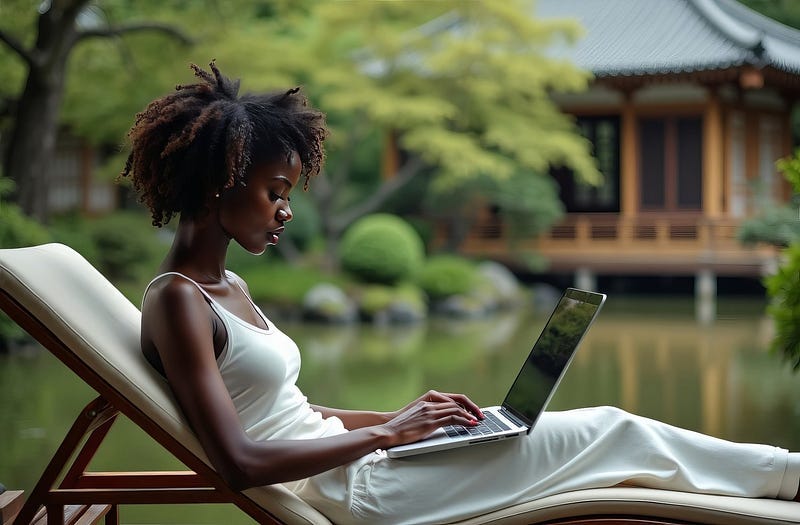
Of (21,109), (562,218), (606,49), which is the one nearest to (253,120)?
(21,109)

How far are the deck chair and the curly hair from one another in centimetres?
19

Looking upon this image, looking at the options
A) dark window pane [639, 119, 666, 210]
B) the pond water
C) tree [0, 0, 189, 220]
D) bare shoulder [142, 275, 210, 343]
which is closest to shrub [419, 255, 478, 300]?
the pond water

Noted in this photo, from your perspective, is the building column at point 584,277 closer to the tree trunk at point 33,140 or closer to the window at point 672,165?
the window at point 672,165

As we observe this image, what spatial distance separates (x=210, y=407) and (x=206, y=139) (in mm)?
395

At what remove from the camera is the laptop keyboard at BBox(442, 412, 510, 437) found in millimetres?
1552

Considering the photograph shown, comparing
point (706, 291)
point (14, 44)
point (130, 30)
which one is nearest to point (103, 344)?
point (14, 44)

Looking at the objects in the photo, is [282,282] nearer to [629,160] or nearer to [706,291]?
[706,291]

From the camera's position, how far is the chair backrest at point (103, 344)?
147 cm

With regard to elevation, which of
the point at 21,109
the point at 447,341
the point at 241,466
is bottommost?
the point at 447,341

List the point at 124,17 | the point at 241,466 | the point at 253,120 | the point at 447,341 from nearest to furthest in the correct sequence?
1. the point at 241,466
2. the point at 253,120
3. the point at 447,341
4. the point at 124,17

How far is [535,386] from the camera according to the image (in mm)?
1648

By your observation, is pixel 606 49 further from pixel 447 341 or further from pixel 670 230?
pixel 447 341

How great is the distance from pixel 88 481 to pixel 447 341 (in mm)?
6133

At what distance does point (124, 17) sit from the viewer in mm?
10555
